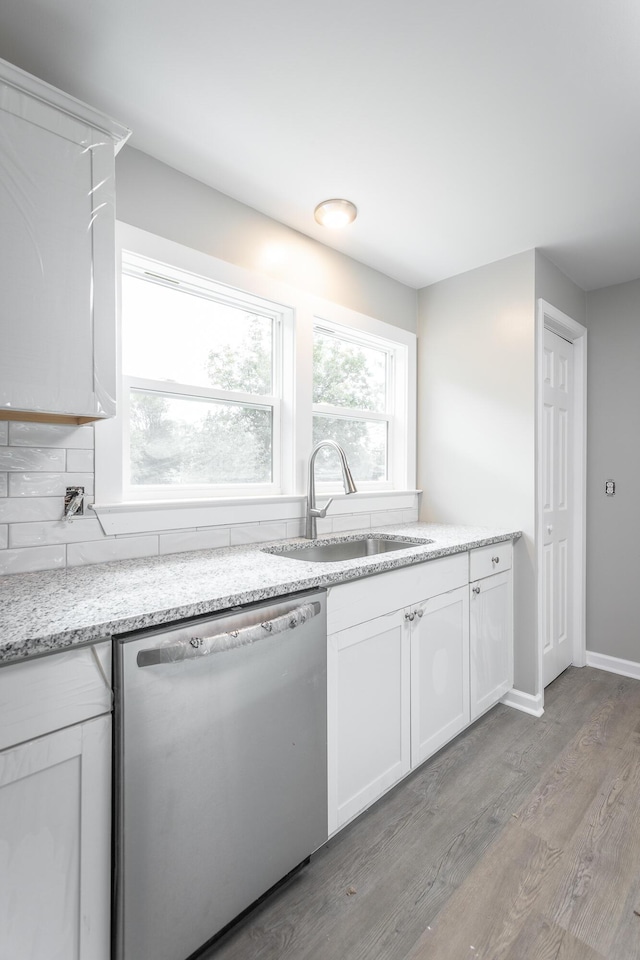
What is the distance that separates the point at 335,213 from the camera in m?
2.15

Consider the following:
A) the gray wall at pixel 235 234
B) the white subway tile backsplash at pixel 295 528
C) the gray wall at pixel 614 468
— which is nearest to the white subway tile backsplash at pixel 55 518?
the white subway tile backsplash at pixel 295 528

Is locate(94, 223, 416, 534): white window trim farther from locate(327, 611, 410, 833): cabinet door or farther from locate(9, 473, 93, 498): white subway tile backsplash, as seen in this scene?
locate(327, 611, 410, 833): cabinet door

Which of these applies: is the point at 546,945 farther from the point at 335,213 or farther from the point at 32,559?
the point at 335,213

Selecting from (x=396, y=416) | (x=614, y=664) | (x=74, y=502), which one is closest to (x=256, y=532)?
(x=74, y=502)

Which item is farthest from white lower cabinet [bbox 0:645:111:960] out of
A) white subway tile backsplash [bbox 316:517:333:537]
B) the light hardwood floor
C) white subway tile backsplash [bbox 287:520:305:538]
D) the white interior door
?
the white interior door

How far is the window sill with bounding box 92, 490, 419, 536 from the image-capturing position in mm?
1693

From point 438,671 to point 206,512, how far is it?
1.19 m

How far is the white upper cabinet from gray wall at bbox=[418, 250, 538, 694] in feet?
6.69

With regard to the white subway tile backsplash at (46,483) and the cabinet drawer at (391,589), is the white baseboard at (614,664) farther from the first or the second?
the white subway tile backsplash at (46,483)

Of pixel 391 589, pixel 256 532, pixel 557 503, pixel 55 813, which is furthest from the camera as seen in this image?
pixel 557 503

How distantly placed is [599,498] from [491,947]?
2.57 m

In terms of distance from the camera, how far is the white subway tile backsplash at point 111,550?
5.23 feet

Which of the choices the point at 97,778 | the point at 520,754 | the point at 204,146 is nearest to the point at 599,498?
the point at 520,754

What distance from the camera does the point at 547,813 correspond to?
5.91 ft
